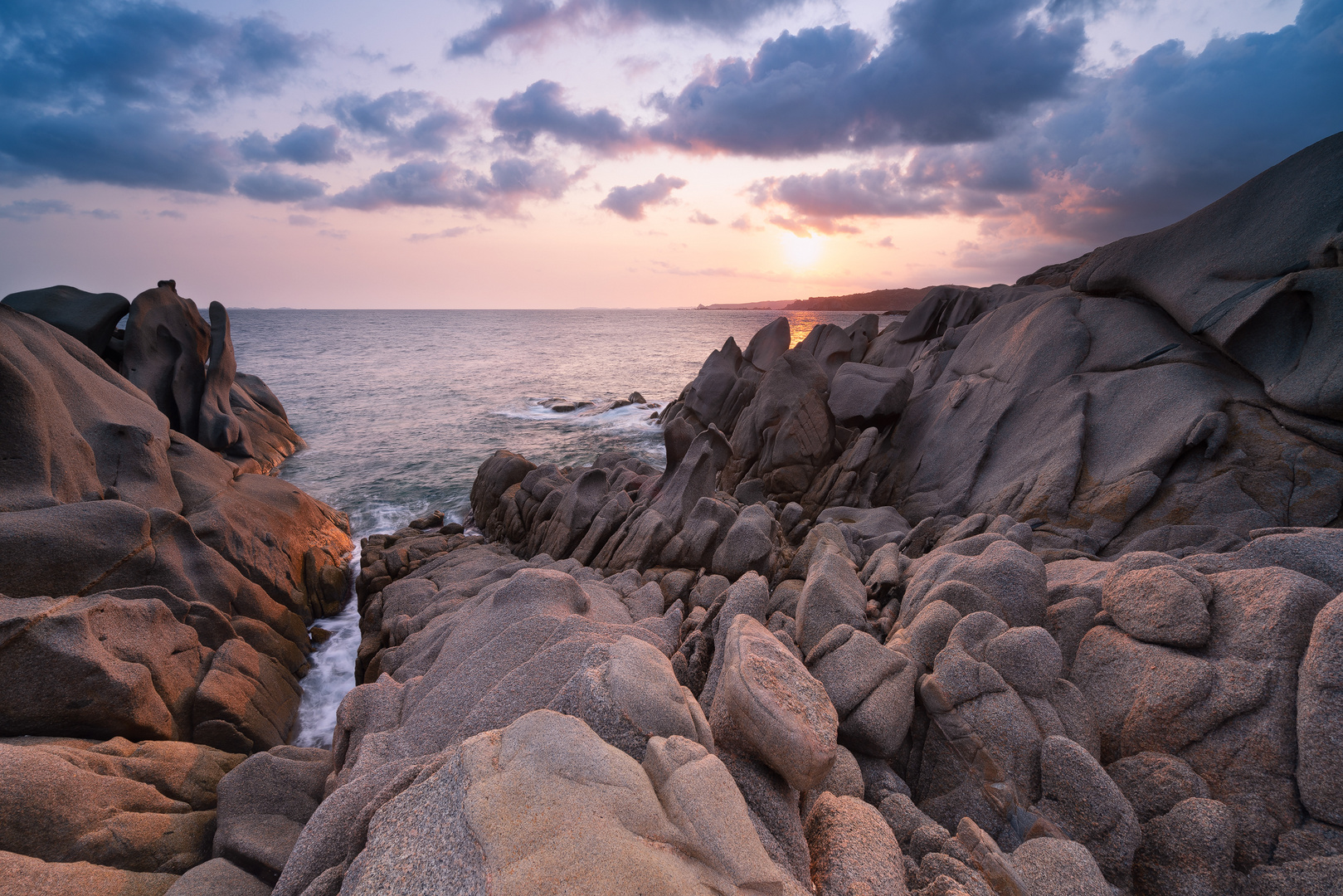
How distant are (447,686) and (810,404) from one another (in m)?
18.4

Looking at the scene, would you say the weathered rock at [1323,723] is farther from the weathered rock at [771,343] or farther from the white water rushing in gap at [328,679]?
the weathered rock at [771,343]

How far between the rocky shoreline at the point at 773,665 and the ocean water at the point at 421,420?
163 inches

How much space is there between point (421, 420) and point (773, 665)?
44610 mm

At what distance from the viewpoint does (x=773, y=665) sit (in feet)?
16.1

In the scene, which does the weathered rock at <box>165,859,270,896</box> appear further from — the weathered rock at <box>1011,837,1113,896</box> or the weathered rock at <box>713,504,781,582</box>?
the weathered rock at <box>713,504,781,582</box>

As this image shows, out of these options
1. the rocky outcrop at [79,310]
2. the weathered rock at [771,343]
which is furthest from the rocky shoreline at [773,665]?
the weathered rock at [771,343]

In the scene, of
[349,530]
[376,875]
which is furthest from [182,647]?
[349,530]

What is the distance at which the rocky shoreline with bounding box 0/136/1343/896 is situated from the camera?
3.91 m

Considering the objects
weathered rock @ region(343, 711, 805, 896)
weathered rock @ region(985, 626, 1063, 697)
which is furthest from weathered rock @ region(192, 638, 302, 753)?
weathered rock @ region(985, 626, 1063, 697)

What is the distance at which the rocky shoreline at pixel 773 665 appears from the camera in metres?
3.91

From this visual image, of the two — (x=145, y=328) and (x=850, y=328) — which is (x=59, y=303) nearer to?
(x=145, y=328)

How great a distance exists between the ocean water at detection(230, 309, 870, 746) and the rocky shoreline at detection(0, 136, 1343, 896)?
414 centimetres

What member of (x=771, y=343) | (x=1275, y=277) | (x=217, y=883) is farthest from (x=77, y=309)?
(x=1275, y=277)

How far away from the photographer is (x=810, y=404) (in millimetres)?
22047
